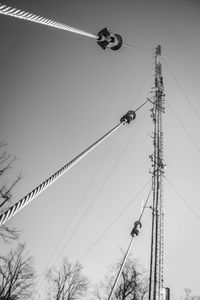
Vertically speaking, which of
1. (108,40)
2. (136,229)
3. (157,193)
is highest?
Answer: (108,40)

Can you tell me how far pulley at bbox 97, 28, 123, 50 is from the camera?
5191 mm

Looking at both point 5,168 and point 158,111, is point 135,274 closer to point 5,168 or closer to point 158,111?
point 5,168

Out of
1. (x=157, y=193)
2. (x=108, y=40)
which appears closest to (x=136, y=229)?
(x=157, y=193)

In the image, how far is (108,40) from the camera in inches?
209

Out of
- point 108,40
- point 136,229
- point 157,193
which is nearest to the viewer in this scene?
point 108,40

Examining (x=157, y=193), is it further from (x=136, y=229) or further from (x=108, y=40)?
(x=108, y=40)

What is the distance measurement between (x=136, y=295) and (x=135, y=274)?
260 cm

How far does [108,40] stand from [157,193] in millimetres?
5975

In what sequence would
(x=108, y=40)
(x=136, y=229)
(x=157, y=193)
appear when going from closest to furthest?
1. (x=108, y=40)
2. (x=136, y=229)
3. (x=157, y=193)

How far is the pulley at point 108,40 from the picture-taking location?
5191mm

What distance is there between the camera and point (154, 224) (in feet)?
27.9

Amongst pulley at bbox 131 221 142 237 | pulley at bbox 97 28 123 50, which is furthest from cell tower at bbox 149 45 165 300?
pulley at bbox 97 28 123 50

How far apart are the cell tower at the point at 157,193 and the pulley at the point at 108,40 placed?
5.64m

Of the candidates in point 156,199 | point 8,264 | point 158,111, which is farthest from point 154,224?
point 8,264
